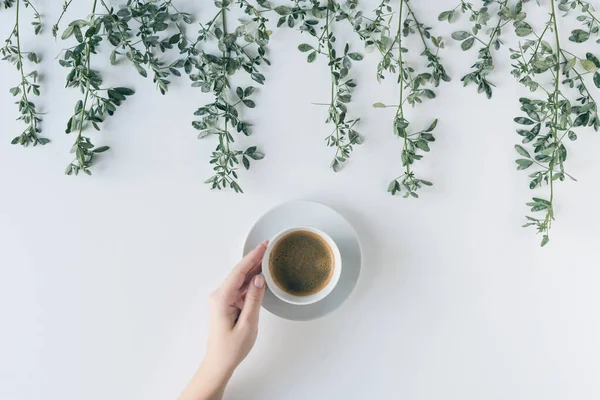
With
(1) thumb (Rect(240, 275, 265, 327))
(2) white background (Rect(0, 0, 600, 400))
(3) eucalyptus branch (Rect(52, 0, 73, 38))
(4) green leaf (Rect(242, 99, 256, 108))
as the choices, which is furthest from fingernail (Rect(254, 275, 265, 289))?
(3) eucalyptus branch (Rect(52, 0, 73, 38))

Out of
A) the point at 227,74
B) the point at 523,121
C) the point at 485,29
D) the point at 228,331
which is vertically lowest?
the point at 228,331

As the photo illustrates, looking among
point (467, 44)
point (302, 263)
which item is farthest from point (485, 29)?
point (302, 263)

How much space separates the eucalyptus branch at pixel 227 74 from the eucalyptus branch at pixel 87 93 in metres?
0.19

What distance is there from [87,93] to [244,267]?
0.56 meters

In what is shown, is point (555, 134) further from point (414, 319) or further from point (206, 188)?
point (206, 188)

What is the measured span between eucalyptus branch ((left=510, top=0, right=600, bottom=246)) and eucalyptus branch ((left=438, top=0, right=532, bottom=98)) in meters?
0.05

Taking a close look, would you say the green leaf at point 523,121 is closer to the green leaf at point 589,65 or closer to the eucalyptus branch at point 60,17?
the green leaf at point 589,65

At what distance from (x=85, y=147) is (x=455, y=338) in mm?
1021

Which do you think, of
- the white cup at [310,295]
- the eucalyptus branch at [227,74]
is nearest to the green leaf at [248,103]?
the eucalyptus branch at [227,74]

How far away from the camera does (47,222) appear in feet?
4.20

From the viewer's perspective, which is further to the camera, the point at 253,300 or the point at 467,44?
the point at 467,44

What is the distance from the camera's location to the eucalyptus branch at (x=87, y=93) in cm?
119

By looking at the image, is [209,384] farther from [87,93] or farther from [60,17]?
[60,17]

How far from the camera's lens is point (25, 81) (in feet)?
4.07
